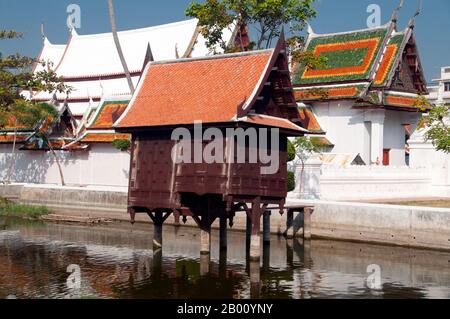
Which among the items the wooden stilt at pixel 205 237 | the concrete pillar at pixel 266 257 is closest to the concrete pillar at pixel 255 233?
the concrete pillar at pixel 266 257

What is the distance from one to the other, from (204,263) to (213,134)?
4.17 m

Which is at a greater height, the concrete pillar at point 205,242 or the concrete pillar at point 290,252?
the concrete pillar at point 205,242

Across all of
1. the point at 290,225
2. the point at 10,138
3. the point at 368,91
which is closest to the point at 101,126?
the point at 10,138

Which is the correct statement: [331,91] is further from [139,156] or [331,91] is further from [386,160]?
[139,156]

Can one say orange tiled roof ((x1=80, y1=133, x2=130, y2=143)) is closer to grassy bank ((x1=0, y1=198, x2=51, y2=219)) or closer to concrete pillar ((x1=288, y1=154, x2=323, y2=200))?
grassy bank ((x1=0, y1=198, x2=51, y2=219))

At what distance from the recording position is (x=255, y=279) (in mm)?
20734

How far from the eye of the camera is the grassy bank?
34875 mm

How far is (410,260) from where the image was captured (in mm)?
23859

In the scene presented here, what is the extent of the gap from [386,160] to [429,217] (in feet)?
62.0

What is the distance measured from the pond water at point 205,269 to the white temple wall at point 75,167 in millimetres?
11644

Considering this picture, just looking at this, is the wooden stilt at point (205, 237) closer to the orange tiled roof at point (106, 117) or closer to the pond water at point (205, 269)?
the pond water at point (205, 269)

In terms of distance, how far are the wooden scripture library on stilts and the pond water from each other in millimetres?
1659

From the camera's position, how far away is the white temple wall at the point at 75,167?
41.1 m
